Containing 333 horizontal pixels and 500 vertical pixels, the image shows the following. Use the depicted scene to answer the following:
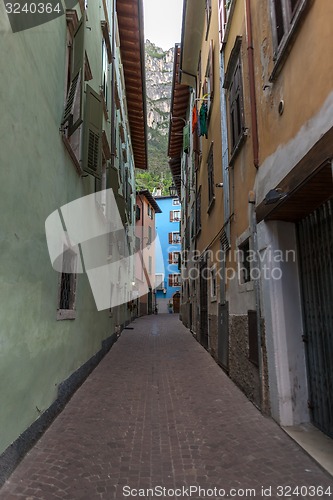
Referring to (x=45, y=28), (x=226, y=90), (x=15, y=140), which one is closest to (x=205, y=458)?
(x=15, y=140)

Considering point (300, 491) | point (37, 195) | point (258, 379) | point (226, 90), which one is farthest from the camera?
point (226, 90)

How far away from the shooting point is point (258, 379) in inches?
209

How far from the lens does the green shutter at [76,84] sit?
5553mm

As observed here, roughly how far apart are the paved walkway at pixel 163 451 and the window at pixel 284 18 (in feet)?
14.9

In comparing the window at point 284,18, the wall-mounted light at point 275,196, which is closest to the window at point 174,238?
the window at point 284,18

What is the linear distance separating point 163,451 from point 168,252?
44521 mm

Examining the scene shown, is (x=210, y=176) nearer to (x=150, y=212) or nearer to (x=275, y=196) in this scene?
(x=275, y=196)

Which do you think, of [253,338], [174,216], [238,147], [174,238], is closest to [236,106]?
[238,147]

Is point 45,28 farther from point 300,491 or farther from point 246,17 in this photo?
point 300,491

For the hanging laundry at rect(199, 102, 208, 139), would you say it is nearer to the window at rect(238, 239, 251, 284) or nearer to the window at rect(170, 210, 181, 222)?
the window at rect(238, 239, 251, 284)

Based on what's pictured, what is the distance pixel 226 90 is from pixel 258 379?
6041mm

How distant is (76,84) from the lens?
557cm

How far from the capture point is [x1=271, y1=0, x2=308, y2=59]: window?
155 inches

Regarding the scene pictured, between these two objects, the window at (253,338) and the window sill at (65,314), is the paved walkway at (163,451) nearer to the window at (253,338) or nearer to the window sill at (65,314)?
the window at (253,338)
